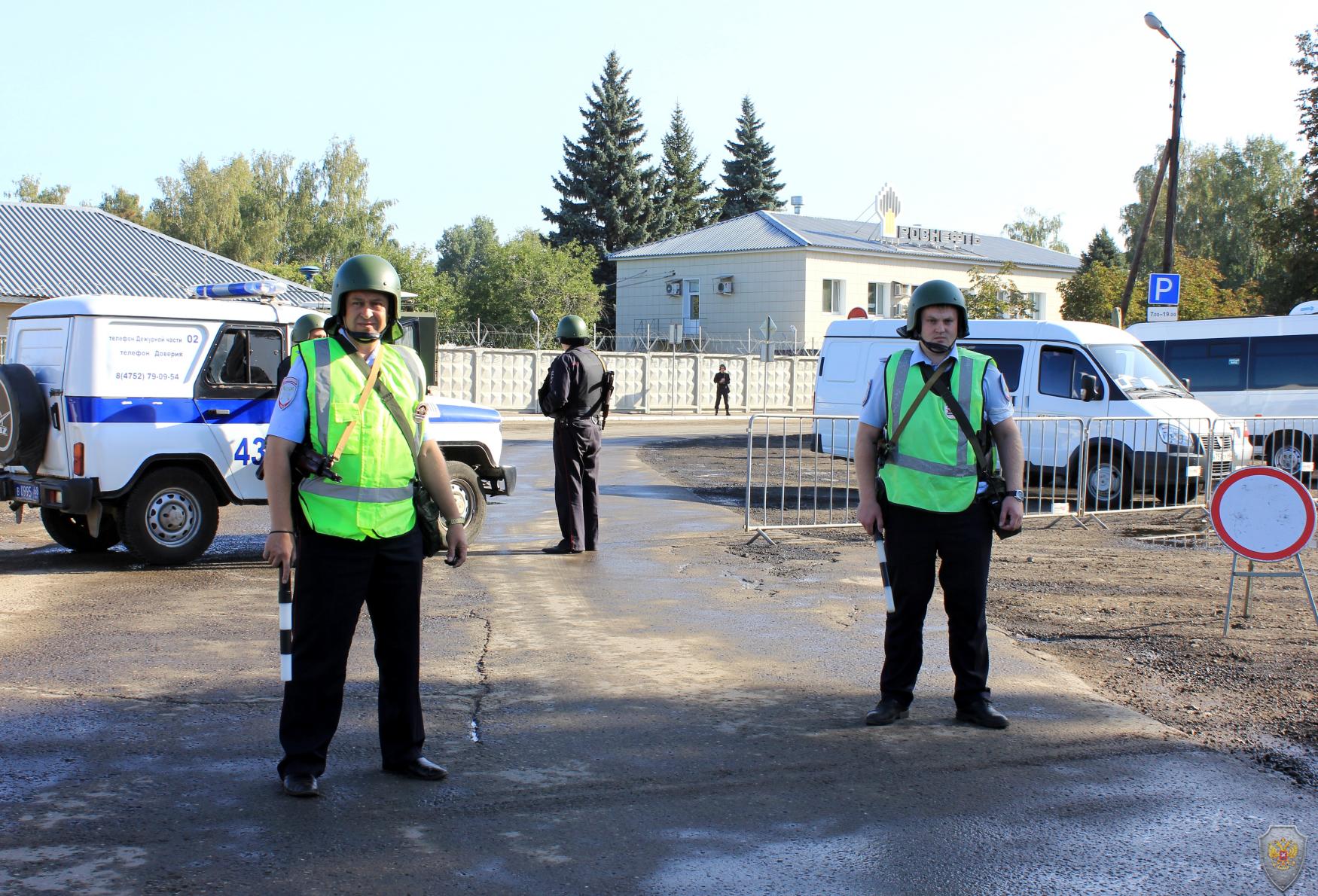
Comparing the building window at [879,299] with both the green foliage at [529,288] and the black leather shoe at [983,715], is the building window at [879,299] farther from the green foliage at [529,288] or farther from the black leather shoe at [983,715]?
the black leather shoe at [983,715]

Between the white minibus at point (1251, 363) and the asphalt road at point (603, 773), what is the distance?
13934 mm

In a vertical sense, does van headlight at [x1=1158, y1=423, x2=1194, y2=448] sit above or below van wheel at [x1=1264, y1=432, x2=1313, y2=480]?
above

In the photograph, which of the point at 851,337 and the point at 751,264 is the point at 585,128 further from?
the point at 851,337

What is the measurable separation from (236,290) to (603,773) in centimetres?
714

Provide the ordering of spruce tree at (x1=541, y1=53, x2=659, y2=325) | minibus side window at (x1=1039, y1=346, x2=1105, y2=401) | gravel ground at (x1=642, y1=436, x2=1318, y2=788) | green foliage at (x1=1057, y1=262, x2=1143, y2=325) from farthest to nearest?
1. spruce tree at (x1=541, y1=53, x2=659, y2=325)
2. green foliage at (x1=1057, y1=262, x2=1143, y2=325)
3. minibus side window at (x1=1039, y1=346, x2=1105, y2=401)
4. gravel ground at (x1=642, y1=436, x2=1318, y2=788)

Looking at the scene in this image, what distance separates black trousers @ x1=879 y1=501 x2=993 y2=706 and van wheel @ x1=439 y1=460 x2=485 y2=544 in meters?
5.69

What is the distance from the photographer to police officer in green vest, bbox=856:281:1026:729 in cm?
545

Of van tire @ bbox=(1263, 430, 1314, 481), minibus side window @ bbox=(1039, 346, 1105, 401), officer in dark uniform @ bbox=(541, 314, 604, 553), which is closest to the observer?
officer in dark uniform @ bbox=(541, 314, 604, 553)

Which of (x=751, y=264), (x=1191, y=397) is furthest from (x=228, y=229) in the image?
(x=1191, y=397)

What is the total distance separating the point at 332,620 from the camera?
177 inches

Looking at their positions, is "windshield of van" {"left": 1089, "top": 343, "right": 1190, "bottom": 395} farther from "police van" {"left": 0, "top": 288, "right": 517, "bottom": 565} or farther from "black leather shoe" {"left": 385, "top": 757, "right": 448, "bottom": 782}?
"black leather shoe" {"left": 385, "top": 757, "right": 448, "bottom": 782}

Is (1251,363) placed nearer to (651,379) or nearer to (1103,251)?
(651,379)

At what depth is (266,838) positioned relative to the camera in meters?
4.08

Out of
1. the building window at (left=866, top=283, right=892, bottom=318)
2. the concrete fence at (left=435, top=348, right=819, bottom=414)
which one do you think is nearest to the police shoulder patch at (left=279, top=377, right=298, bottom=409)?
the concrete fence at (left=435, top=348, right=819, bottom=414)
